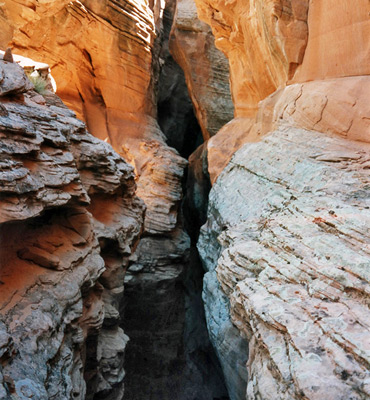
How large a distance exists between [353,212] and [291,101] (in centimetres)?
350

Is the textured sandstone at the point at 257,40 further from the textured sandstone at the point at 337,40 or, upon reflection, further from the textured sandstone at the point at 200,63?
the textured sandstone at the point at 200,63

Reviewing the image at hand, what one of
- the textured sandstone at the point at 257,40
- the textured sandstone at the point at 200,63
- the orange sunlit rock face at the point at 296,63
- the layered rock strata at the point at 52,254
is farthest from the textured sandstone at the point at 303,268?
the textured sandstone at the point at 200,63

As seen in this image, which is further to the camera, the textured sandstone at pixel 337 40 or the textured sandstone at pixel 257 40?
the textured sandstone at pixel 257 40

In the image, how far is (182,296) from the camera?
1152 centimetres

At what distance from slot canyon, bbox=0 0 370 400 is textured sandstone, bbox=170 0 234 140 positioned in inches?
71.7

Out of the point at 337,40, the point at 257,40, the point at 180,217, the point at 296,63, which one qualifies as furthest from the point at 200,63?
the point at 337,40

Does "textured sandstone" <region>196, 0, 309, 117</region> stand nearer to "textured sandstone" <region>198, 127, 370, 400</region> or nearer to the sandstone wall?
the sandstone wall

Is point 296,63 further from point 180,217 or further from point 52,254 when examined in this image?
point 180,217

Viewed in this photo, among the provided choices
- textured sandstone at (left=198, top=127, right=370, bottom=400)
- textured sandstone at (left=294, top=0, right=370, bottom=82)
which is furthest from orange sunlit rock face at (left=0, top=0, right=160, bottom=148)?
textured sandstone at (left=198, top=127, right=370, bottom=400)

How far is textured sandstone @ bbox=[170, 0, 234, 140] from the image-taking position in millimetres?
14898

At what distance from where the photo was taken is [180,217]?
41.2ft

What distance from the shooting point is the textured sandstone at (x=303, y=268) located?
9.51ft

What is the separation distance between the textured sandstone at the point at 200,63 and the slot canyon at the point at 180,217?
5.97ft

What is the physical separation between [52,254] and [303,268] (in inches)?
126
